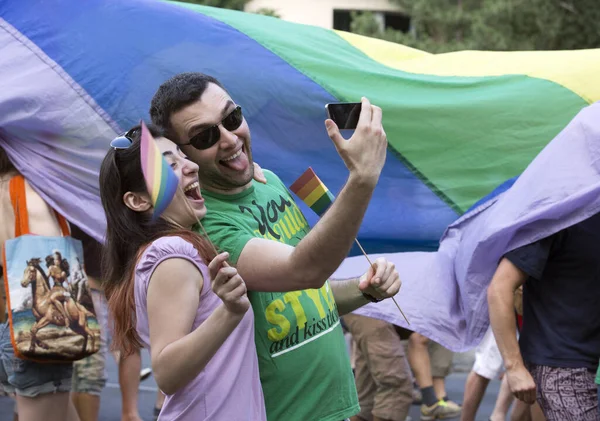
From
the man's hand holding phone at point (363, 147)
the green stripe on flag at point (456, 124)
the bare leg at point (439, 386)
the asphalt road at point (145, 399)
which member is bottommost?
the asphalt road at point (145, 399)

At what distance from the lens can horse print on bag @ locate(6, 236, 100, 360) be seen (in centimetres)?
439

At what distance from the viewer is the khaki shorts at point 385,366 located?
609cm

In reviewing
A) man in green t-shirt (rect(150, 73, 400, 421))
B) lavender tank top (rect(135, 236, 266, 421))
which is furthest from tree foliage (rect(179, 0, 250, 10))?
lavender tank top (rect(135, 236, 266, 421))

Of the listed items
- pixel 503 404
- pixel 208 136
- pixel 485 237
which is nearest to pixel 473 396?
pixel 503 404

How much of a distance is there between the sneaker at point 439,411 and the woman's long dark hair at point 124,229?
4929mm

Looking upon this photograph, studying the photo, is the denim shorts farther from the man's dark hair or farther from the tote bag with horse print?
the man's dark hair

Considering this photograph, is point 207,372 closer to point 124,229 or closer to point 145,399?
point 124,229

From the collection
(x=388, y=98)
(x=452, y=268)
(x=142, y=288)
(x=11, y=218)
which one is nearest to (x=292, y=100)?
(x=388, y=98)

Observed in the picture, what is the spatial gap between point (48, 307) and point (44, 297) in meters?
0.04

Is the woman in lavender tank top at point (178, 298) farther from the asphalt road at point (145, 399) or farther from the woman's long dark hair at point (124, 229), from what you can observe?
the asphalt road at point (145, 399)

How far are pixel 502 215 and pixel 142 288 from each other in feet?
6.34

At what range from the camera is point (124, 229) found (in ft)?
A: 9.68

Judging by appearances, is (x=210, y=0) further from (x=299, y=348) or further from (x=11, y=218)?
(x=299, y=348)

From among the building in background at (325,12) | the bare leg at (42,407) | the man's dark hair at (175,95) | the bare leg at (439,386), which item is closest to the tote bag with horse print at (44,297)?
the bare leg at (42,407)
